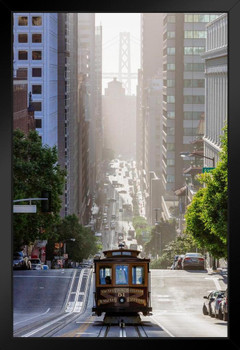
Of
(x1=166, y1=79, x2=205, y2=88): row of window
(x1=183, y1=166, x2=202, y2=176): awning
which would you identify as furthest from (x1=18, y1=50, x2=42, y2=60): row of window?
(x1=183, y1=166, x2=202, y2=176): awning

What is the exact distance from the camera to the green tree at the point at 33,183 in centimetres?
2714

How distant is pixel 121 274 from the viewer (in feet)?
56.3

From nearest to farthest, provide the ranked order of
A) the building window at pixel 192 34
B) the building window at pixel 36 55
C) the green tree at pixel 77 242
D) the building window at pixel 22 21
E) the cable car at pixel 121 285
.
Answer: the cable car at pixel 121 285, the green tree at pixel 77 242, the building window at pixel 36 55, the building window at pixel 22 21, the building window at pixel 192 34

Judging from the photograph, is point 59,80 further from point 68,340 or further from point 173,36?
point 68,340

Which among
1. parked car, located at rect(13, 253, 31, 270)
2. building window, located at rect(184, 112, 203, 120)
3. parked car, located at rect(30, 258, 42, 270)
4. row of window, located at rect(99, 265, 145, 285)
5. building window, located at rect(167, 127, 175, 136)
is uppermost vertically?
building window, located at rect(184, 112, 203, 120)

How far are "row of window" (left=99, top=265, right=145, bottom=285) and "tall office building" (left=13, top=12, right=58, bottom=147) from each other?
137ft

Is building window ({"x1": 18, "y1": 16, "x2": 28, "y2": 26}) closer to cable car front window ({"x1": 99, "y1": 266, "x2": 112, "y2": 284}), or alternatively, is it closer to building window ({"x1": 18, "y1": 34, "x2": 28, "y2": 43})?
building window ({"x1": 18, "y1": 34, "x2": 28, "y2": 43})

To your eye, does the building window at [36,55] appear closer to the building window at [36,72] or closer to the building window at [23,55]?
the building window at [23,55]

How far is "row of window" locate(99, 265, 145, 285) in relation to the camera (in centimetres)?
1675

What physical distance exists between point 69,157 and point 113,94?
2854cm

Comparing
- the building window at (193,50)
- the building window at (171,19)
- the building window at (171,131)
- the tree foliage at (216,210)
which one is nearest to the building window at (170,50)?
the building window at (171,19)

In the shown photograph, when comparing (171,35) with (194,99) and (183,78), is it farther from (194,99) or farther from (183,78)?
(194,99)

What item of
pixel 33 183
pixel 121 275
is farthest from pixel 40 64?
pixel 121 275

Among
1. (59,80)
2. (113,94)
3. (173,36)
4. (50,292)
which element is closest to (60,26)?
(59,80)
